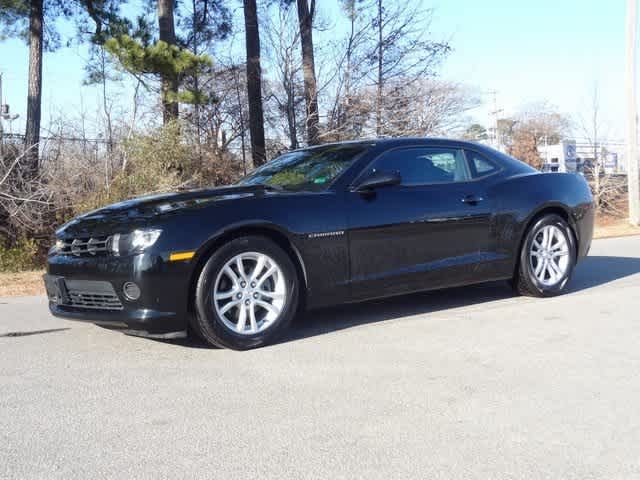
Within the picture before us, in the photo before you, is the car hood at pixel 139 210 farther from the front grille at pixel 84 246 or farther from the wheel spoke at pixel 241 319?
the wheel spoke at pixel 241 319

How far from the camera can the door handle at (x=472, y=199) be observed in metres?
6.20

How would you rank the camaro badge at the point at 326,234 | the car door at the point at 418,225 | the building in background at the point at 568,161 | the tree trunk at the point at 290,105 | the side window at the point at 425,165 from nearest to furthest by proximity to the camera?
the camaro badge at the point at 326,234, the car door at the point at 418,225, the side window at the point at 425,165, the tree trunk at the point at 290,105, the building in background at the point at 568,161

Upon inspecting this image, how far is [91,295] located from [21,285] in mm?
4220

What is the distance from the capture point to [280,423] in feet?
11.5

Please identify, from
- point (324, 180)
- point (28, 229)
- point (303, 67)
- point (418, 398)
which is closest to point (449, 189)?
point (324, 180)

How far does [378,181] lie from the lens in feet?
18.1

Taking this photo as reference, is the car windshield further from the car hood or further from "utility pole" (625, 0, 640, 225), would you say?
"utility pole" (625, 0, 640, 225)

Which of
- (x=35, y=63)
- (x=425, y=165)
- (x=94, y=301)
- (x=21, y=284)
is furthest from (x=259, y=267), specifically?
(x=35, y=63)

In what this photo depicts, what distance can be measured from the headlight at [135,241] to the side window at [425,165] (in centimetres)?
198

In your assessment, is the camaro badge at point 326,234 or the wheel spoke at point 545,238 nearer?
the camaro badge at point 326,234

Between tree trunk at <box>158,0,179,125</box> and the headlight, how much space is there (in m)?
8.95

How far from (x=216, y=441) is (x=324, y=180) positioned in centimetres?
280

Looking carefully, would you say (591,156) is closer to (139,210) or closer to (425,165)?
(425,165)

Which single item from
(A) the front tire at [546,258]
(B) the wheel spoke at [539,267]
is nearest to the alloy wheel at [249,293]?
(A) the front tire at [546,258]
